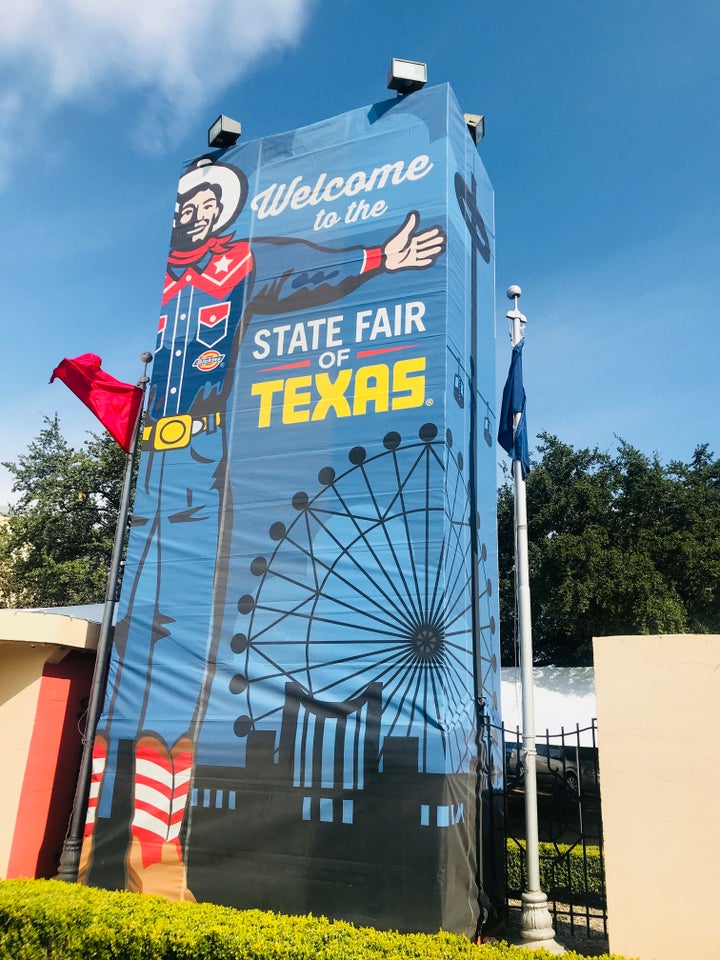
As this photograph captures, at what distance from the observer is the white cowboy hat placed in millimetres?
11906

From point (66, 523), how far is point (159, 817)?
2015 centimetres

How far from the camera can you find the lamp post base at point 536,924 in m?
7.40

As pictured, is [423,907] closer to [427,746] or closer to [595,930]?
[427,746]

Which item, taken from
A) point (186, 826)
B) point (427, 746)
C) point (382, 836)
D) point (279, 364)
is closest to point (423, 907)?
point (382, 836)

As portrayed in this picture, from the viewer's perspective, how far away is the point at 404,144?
1084 cm

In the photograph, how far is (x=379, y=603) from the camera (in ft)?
29.4

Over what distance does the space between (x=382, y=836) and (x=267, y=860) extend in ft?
4.50

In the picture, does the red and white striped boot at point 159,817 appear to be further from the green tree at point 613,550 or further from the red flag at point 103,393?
the green tree at point 613,550

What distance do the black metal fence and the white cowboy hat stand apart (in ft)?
27.8

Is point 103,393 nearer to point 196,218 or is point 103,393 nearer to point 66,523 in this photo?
point 196,218

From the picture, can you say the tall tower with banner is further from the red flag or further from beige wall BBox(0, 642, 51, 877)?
beige wall BBox(0, 642, 51, 877)

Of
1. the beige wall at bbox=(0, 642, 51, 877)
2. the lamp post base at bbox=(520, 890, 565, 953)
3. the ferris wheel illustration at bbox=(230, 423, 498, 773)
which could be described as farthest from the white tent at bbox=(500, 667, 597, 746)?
the beige wall at bbox=(0, 642, 51, 877)

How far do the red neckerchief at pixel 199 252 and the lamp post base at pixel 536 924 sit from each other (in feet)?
30.9

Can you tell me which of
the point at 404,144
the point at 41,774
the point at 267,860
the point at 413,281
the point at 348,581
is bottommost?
the point at 267,860
